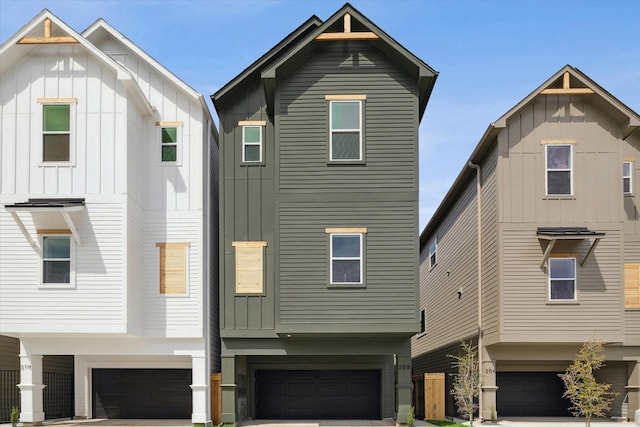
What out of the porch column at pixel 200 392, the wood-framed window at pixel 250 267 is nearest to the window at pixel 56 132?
the wood-framed window at pixel 250 267

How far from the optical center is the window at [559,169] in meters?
25.8

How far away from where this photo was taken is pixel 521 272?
25484mm

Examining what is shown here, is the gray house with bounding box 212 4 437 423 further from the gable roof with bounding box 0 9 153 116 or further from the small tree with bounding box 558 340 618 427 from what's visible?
the small tree with bounding box 558 340 618 427

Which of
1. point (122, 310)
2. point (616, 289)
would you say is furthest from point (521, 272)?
point (122, 310)

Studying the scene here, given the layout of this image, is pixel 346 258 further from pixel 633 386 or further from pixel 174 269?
pixel 633 386

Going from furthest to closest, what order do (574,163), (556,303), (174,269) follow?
1. (574,163)
2. (556,303)
3. (174,269)

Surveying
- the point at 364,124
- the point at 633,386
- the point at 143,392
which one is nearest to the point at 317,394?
the point at 143,392

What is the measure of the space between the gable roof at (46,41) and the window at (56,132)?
1718 mm

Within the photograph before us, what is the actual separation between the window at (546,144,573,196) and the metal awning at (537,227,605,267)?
126cm

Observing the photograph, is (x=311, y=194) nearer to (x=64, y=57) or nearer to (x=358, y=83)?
(x=358, y=83)

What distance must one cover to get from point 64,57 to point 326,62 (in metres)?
A: 7.87

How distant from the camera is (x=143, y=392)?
92.6 feet

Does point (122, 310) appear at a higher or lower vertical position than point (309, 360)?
higher

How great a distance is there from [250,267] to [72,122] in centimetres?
685
